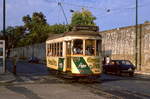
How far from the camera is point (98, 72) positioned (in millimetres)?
21391

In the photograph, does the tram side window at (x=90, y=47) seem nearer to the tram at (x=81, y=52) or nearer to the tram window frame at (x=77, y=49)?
the tram at (x=81, y=52)

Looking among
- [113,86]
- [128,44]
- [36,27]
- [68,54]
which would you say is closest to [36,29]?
[36,27]

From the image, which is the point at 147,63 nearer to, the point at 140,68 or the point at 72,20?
the point at 140,68

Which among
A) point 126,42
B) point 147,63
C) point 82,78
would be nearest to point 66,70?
point 82,78

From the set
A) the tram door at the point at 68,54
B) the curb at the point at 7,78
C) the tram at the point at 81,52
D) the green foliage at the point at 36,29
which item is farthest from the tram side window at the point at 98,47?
the green foliage at the point at 36,29

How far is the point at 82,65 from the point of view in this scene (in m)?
21.0

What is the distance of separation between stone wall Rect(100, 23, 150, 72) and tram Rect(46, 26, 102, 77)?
17.1 meters

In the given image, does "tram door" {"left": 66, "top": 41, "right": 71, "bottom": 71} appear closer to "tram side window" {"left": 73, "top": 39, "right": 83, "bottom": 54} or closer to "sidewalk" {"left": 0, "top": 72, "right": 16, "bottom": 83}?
"tram side window" {"left": 73, "top": 39, "right": 83, "bottom": 54}

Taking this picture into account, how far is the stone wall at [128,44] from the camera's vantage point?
3841 centimetres

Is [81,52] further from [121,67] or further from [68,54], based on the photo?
[121,67]

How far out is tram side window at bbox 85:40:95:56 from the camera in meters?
21.3

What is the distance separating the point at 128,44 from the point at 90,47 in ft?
68.8

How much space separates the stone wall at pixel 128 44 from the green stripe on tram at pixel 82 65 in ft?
59.6

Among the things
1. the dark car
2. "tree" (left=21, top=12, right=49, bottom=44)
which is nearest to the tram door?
the dark car
